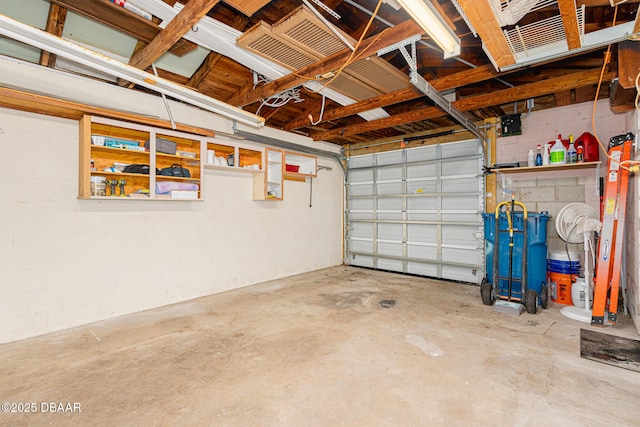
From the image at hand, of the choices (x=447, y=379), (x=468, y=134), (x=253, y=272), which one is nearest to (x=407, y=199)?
(x=468, y=134)

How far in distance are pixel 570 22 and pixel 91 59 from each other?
3520 millimetres

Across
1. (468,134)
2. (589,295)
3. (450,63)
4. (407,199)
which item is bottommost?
(589,295)

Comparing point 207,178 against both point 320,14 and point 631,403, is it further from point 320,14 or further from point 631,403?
point 631,403

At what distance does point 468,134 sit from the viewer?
16.6 ft

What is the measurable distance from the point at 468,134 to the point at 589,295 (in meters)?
2.85

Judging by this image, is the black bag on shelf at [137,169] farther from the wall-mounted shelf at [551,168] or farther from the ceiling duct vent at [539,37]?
the wall-mounted shelf at [551,168]

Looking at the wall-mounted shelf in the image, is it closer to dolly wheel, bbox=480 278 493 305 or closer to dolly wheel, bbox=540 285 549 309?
dolly wheel, bbox=540 285 549 309

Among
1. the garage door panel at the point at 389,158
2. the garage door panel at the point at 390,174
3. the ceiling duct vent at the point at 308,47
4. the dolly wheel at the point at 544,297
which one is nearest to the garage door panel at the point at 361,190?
the garage door panel at the point at 390,174

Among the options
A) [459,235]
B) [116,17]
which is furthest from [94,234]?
[459,235]

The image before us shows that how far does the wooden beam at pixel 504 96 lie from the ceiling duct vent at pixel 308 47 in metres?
0.93

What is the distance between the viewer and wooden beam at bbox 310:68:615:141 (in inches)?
125

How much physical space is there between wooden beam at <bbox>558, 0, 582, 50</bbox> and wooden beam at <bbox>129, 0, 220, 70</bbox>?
2185 mm

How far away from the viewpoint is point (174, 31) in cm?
240

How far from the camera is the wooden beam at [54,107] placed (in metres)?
2.60
